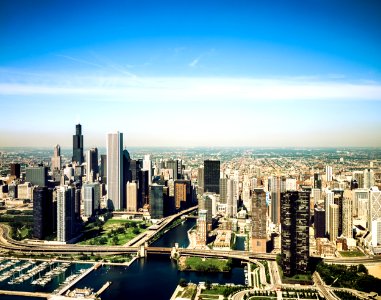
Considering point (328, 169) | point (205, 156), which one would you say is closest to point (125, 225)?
point (328, 169)

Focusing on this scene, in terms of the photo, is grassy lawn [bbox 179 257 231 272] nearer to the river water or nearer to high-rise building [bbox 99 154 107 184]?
the river water

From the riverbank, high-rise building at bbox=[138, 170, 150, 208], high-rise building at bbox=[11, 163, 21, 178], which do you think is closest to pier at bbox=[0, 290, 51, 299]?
the riverbank

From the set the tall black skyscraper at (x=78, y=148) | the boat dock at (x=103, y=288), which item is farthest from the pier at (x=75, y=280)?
the tall black skyscraper at (x=78, y=148)

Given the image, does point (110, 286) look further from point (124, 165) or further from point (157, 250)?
point (124, 165)

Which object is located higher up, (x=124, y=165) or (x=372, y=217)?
(x=124, y=165)

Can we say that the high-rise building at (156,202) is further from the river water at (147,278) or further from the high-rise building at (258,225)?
the high-rise building at (258,225)

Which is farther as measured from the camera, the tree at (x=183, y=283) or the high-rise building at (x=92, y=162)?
the high-rise building at (x=92, y=162)
